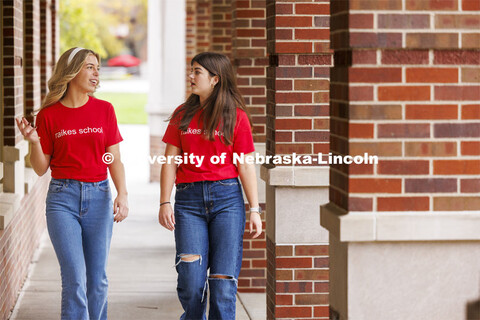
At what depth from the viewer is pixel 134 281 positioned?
902 centimetres

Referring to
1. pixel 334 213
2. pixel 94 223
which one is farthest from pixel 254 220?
pixel 334 213

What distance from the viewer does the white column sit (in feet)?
56.6

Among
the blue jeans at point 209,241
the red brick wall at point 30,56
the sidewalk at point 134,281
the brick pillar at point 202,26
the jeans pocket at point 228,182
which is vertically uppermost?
the brick pillar at point 202,26

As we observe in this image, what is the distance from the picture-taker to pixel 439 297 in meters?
4.13

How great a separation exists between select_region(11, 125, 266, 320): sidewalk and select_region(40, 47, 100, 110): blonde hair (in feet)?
7.60

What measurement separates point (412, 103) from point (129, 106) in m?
44.4

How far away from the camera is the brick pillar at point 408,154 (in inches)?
157

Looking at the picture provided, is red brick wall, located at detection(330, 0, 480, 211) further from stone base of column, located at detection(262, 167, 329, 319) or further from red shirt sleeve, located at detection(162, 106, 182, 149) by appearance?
stone base of column, located at detection(262, 167, 329, 319)

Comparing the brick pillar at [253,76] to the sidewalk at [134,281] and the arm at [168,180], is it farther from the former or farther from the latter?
the arm at [168,180]

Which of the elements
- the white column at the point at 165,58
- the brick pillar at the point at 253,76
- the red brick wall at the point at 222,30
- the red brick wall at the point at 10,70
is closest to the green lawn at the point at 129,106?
the white column at the point at 165,58

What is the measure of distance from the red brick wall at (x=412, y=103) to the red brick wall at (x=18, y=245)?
11.8ft

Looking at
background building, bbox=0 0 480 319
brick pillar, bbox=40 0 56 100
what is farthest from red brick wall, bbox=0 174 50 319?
background building, bbox=0 0 480 319

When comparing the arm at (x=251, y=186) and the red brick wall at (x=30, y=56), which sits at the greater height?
the red brick wall at (x=30, y=56)

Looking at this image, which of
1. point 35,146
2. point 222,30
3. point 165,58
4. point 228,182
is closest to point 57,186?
point 35,146
